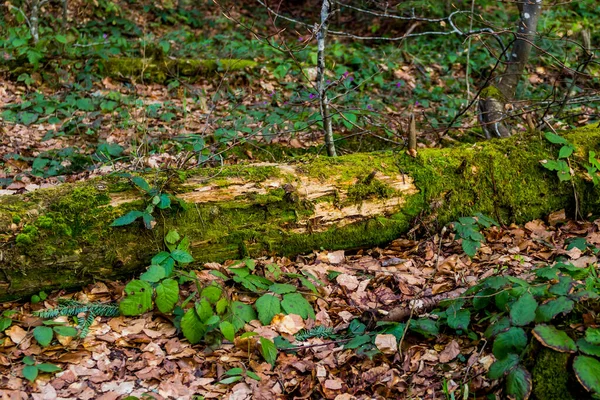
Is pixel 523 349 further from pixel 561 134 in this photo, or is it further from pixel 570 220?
pixel 561 134

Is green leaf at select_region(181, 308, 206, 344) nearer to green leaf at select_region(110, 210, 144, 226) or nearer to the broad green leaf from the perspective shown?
green leaf at select_region(110, 210, 144, 226)

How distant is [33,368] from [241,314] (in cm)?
112

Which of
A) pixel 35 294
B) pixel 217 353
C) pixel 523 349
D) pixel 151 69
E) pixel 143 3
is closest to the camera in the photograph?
pixel 523 349

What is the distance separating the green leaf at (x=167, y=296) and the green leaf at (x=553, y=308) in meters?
1.93

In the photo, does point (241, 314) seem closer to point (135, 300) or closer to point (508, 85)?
point (135, 300)

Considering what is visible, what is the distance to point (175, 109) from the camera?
6500 mm

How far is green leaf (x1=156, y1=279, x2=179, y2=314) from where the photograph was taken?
9.77ft

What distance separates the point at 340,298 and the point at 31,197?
6.95ft

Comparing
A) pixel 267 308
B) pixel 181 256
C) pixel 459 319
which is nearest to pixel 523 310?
pixel 459 319

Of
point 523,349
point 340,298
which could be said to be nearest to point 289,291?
point 340,298

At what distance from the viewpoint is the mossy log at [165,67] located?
7176 millimetres

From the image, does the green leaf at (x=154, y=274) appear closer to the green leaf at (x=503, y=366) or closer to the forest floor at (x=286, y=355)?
the forest floor at (x=286, y=355)

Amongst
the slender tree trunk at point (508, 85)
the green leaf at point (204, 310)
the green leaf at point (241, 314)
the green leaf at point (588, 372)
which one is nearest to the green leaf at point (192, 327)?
the green leaf at point (204, 310)

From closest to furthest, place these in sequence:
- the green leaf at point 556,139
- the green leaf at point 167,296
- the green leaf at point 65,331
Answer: the green leaf at point 65,331 < the green leaf at point 167,296 < the green leaf at point 556,139
